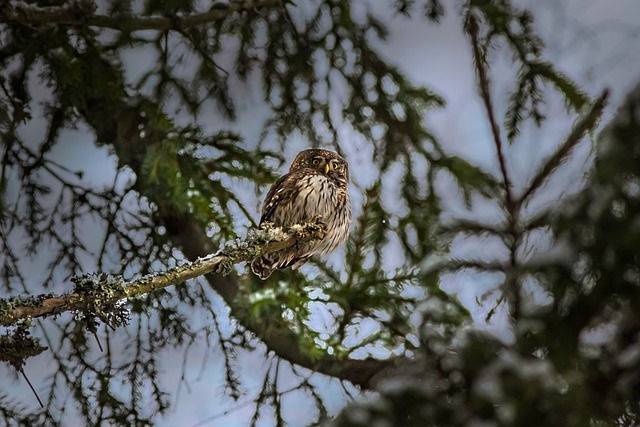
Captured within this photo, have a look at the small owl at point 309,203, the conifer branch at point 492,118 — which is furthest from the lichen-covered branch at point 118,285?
the conifer branch at point 492,118

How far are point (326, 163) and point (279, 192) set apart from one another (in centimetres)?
22

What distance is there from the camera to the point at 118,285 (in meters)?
1.96

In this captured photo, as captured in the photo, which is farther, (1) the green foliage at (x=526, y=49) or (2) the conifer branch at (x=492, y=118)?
(1) the green foliage at (x=526, y=49)

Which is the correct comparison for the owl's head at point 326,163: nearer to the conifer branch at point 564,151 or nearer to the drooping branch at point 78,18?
the drooping branch at point 78,18

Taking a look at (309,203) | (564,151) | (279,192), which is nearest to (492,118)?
(564,151)

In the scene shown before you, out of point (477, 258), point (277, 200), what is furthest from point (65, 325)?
point (477, 258)

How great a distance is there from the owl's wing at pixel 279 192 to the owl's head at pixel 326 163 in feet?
0.25

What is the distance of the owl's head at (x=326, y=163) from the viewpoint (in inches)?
118

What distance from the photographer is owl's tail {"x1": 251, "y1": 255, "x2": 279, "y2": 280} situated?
276 cm

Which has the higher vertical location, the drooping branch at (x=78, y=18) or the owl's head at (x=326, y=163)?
the drooping branch at (x=78, y=18)

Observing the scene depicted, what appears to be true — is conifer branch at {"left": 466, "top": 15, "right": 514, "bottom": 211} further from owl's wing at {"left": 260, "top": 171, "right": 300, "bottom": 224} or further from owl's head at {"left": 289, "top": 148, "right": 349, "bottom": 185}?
owl's head at {"left": 289, "top": 148, "right": 349, "bottom": 185}

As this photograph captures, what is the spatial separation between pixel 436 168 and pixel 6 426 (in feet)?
5.68

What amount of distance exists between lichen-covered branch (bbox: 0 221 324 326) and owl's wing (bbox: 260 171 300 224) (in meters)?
0.53

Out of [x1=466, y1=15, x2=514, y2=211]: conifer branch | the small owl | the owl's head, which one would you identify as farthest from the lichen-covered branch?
[x1=466, y1=15, x2=514, y2=211]: conifer branch
